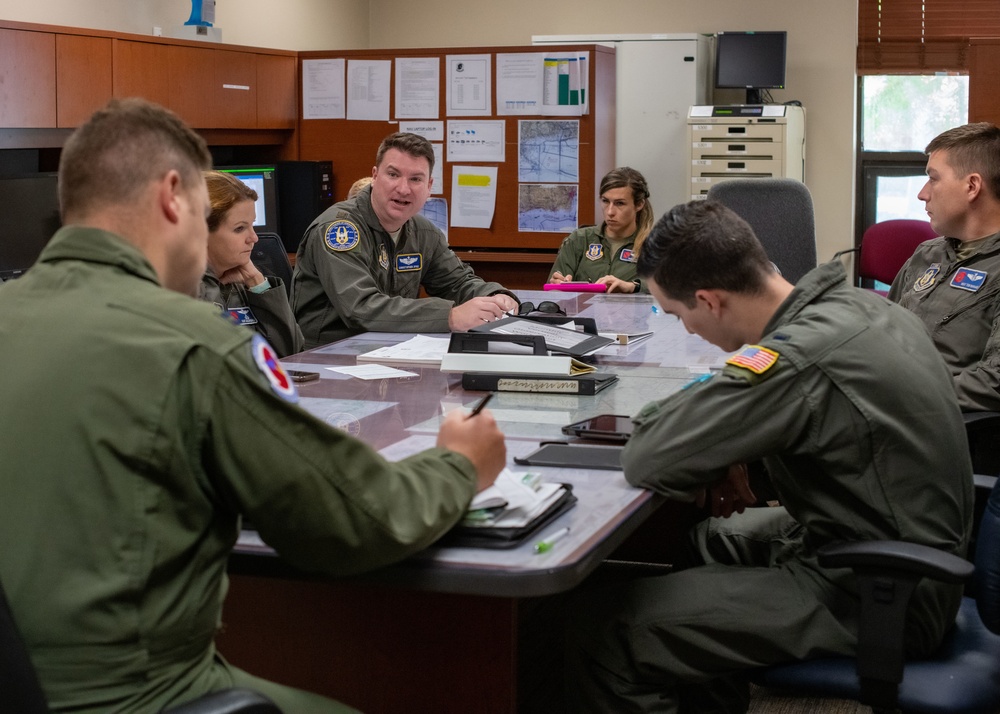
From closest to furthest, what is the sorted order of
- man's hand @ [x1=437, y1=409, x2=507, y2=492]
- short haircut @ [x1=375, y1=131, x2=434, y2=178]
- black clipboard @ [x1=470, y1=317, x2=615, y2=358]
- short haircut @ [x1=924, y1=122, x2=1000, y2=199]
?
man's hand @ [x1=437, y1=409, x2=507, y2=492], black clipboard @ [x1=470, y1=317, x2=615, y2=358], short haircut @ [x1=924, y1=122, x2=1000, y2=199], short haircut @ [x1=375, y1=131, x2=434, y2=178]

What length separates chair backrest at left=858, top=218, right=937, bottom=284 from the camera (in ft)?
17.1

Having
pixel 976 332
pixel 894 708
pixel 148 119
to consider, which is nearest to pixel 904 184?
pixel 976 332

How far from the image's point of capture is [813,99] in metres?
6.34

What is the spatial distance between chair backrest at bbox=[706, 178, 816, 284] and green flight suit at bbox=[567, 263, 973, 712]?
2.50 metres

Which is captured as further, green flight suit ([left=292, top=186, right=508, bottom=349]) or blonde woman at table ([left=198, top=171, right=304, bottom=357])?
green flight suit ([left=292, top=186, right=508, bottom=349])

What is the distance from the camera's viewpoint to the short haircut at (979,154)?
117 inches

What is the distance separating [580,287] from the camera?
431cm

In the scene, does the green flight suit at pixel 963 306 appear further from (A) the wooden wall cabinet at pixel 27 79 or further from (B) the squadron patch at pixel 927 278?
(A) the wooden wall cabinet at pixel 27 79

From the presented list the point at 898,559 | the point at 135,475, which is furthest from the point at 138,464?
the point at 898,559

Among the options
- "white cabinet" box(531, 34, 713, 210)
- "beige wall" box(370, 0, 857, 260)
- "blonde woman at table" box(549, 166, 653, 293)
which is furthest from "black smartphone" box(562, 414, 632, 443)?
"beige wall" box(370, 0, 857, 260)

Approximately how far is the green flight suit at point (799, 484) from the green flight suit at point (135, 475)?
60 centimetres

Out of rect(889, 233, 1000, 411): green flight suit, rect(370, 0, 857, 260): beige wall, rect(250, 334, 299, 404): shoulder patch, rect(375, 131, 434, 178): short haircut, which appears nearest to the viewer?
rect(250, 334, 299, 404): shoulder patch

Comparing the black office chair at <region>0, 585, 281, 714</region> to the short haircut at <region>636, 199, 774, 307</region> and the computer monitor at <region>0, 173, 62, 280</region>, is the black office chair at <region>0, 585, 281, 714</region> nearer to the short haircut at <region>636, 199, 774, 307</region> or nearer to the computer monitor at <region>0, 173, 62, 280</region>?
the short haircut at <region>636, 199, 774, 307</region>

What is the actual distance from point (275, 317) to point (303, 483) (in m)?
1.87
